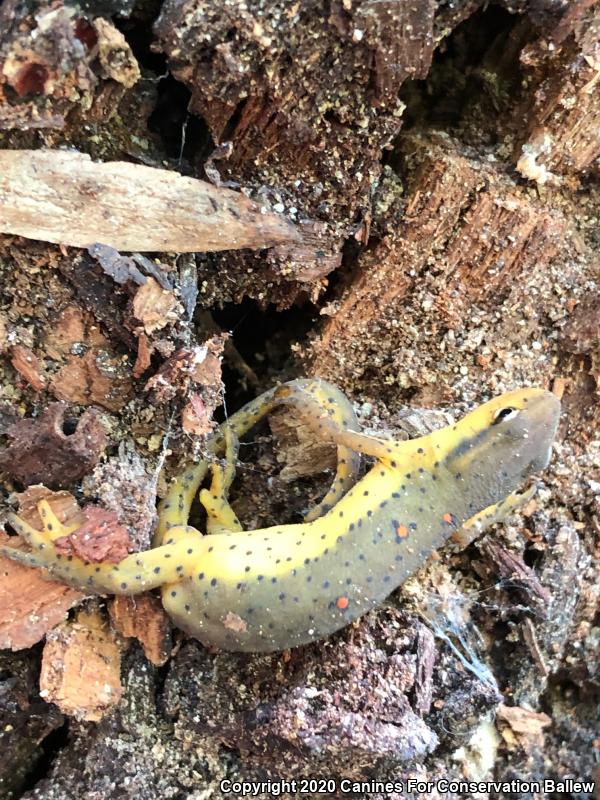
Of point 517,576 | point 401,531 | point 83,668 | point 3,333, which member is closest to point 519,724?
point 517,576

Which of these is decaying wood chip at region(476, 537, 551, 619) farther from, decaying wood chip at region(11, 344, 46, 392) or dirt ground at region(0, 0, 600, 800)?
decaying wood chip at region(11, 344, 46, 392)

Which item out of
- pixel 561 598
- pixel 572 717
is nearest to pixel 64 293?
pixel 561 598

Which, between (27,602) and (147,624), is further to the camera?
(147,624)

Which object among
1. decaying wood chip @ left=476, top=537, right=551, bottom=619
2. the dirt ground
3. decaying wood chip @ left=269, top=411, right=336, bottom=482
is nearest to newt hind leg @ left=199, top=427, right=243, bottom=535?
the dirt ground

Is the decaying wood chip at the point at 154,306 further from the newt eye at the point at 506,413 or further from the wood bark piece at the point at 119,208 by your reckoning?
the newt eye at the point at 506,413

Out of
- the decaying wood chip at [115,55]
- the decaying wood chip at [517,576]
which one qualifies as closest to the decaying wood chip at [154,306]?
the decaying wood chip at [115,55]

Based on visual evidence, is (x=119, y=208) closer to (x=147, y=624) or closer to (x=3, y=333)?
(x=3, y=333)
